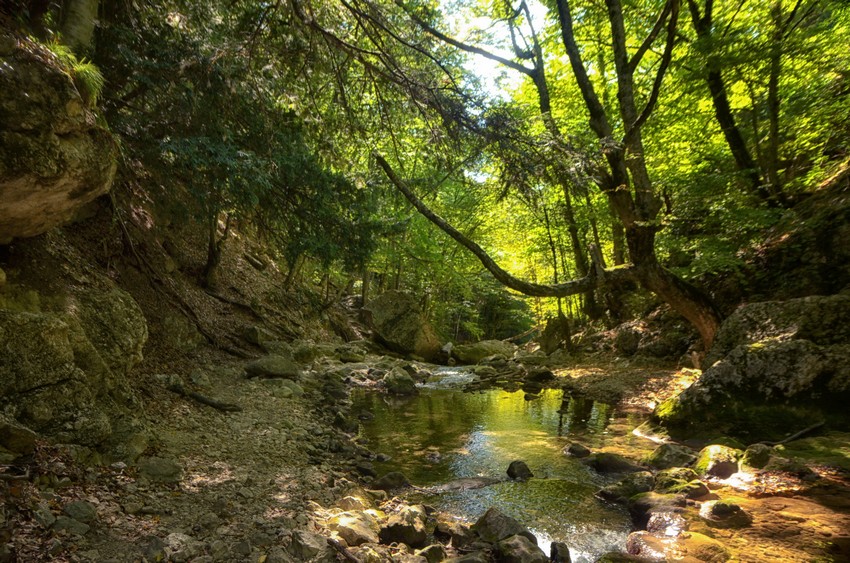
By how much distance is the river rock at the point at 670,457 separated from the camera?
6434 millimetres

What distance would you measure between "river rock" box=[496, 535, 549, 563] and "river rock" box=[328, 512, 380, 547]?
3.92 ft

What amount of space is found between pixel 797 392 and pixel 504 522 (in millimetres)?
5282

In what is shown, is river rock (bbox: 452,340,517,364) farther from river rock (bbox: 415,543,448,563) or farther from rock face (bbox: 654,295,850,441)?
river rock (bbox: 415,543,448,563)

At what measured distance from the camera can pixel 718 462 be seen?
588cm

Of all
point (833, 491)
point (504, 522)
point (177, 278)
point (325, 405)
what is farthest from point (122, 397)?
point (833, 491)

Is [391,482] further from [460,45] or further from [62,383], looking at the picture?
[460,45]

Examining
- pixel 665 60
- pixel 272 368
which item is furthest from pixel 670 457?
pixel 272 368

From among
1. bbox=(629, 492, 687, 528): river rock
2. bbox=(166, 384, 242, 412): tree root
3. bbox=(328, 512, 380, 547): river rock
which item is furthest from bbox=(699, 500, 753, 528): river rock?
bbox=(166, 384, 242, 412): tree root

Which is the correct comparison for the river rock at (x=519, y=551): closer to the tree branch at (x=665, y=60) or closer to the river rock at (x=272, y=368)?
the tree branch at (x=665, y=60)

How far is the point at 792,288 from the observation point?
383 inches

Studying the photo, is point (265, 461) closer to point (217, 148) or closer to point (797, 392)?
point (217, 148)

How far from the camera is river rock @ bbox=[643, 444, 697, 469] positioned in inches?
253

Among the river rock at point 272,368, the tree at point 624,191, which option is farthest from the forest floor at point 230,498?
the tree at point 624,191

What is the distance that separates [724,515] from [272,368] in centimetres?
883
